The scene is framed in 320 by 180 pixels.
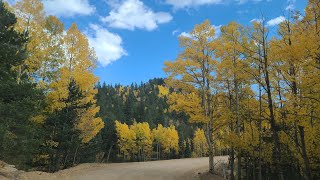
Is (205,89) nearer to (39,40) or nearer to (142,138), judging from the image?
(39,40)

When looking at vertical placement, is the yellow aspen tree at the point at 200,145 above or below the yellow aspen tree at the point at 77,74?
below

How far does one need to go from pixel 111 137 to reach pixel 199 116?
51936mm

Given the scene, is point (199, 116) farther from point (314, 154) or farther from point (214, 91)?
point (314, 154)

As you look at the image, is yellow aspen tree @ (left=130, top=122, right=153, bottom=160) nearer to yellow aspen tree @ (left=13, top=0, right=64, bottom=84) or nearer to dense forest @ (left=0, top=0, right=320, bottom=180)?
dense forest @ (left=0, top=0, right=320, bottom=180)

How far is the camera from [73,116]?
70.7 ft

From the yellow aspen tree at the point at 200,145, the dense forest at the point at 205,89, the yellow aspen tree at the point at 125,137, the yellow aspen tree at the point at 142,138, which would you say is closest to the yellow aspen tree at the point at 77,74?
the dense forest at the point at 205,89

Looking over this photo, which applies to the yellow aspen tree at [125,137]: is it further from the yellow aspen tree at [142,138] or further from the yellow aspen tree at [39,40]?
the yellow aspen tree at [39,40]

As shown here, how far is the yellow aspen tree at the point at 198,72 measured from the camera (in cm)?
1875

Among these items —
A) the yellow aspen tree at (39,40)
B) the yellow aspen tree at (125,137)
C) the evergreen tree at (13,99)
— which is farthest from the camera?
the yellow aspen tree at (125,137)

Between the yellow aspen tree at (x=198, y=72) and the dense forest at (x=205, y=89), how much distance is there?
7 centimetres

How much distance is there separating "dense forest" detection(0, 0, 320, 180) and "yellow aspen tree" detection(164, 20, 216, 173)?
0.07m

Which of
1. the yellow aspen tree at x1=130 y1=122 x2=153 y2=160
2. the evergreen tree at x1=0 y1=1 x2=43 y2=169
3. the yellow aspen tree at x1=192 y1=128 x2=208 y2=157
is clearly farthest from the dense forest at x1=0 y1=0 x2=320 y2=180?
the yellow aspen tree at x1=192 y1=128 x2=208 y2=157

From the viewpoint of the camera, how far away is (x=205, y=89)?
19.1 m

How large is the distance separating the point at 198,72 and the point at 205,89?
120 centimetres
